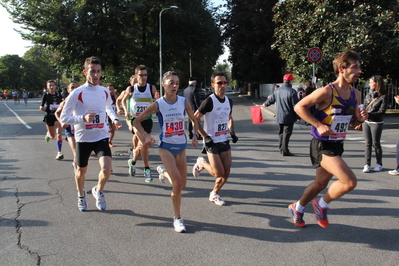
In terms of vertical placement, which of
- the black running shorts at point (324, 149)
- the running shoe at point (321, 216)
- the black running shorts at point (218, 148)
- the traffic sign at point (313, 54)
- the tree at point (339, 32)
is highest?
the tree at point (339, 32)

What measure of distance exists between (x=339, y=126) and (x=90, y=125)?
10.1 ft

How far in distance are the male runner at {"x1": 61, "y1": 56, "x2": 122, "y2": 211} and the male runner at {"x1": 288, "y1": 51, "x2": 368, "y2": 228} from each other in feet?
8.36

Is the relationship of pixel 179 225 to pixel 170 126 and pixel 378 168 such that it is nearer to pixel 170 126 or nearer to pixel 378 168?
pixel 170 126

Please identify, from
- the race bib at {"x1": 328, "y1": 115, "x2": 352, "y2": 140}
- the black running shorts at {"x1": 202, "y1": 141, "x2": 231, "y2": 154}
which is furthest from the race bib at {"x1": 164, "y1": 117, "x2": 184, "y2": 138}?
the race bib at {"x1": 328, "y1": 115, "x2": 352, "y2": 140}

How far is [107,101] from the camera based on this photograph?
5094mm

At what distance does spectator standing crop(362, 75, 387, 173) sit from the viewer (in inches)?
272

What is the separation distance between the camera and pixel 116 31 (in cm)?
2936

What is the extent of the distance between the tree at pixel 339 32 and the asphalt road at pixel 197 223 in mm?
10987

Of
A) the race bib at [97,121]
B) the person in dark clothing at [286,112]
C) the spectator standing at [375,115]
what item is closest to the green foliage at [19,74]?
the person in dark clothing at [286,112]

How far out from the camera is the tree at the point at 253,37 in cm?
3578

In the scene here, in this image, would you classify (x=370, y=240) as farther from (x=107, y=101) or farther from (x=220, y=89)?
(x=107, y=101)

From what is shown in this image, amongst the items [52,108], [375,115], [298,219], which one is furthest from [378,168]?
[52,108]

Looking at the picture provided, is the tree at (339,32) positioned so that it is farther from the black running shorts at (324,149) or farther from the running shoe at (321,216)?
the running shoe at (321,216)

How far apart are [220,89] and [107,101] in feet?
5.25
